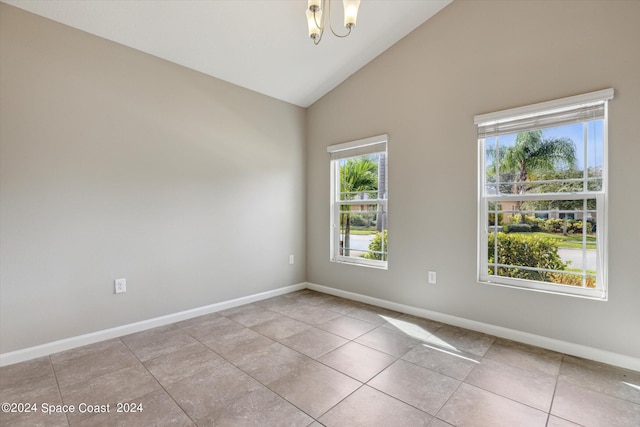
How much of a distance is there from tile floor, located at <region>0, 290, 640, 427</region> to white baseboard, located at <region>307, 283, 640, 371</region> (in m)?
0.08

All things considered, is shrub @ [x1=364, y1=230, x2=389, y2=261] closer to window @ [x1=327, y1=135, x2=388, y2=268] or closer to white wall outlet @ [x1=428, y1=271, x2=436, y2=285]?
window @ [x1=327, y1=135, x2=388, y2=268]

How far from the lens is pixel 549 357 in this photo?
7.42 ft

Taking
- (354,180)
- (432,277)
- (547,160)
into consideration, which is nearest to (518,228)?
(547,160)

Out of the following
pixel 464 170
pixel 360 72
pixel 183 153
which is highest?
pixel 360 72

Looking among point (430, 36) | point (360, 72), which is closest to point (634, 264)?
point (430, 36)

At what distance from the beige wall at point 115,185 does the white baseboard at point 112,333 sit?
0.06 metres

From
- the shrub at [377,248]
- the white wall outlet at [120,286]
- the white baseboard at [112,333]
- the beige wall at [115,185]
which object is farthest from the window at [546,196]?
the white wall outlet at [120,286]

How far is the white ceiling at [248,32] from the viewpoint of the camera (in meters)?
2.35

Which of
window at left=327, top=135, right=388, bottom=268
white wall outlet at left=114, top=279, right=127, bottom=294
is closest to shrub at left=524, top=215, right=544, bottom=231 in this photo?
window at left=327, top=135, right=388, bottom=268

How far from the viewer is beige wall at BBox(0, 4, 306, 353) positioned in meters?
2.22

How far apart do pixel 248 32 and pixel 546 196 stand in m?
2.94

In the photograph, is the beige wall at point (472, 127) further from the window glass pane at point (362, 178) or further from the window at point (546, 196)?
the window glass pane at point (362, 178)

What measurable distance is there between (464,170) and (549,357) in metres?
1.62

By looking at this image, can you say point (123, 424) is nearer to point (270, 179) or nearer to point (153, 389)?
point (153, 389)
